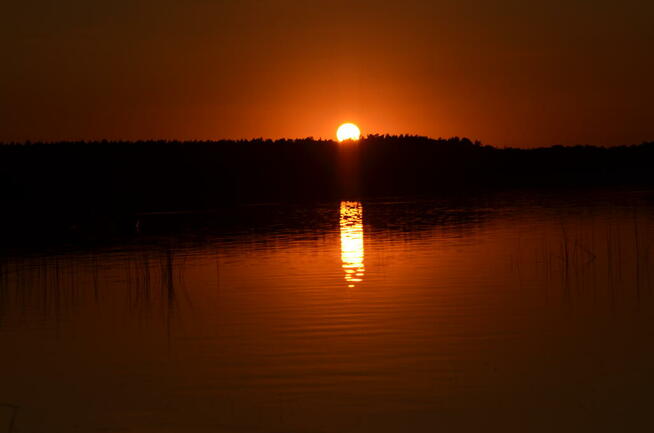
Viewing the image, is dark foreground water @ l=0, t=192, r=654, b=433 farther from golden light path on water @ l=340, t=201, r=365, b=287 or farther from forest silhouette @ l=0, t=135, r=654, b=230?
forest silhouette @ l=0, t=135, r=654, b=230

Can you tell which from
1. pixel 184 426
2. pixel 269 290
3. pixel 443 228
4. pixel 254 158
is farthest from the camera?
pixel 254 158

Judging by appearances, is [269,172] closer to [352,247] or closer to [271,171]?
[271,171]

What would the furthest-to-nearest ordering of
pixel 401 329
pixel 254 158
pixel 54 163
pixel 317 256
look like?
1. pixel 254 158
2. pixel 54 163
3. pixel 317 256
4. pixel 401 329

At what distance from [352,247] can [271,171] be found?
54.9m

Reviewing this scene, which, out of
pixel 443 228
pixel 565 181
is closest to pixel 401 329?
pixel 443 228

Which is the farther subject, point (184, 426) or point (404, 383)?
point (404, 383)

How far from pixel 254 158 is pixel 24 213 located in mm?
35615

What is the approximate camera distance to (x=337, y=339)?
12.7m

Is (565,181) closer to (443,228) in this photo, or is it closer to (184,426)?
(443,228)

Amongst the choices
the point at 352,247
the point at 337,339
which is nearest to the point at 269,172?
the point at 352,247

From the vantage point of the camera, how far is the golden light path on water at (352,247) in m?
19.6

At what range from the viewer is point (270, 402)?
971cm

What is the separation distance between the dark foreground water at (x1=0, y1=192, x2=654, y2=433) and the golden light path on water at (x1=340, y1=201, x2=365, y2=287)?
0.20 metres

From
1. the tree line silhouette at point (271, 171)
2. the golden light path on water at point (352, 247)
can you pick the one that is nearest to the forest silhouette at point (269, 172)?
the tree line silhouette at point (271, 171)
